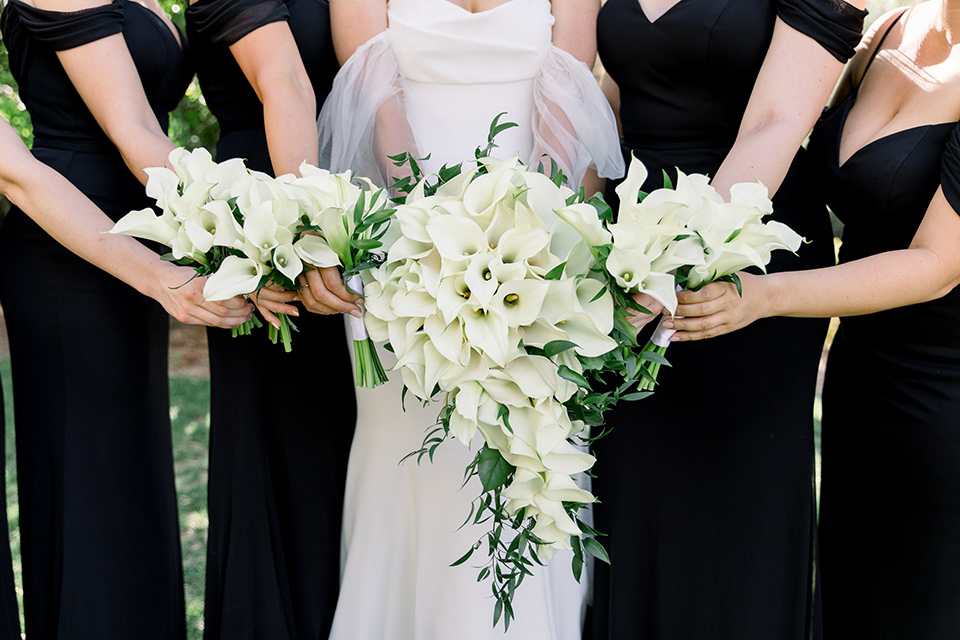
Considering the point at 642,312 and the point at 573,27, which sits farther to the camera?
the point at 573,27

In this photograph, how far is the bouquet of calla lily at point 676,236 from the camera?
1627 millimetres

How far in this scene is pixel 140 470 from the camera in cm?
288

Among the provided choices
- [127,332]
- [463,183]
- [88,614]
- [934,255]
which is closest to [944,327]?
[934,255]

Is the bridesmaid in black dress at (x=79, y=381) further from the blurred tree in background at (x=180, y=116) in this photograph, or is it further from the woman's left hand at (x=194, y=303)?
the blurred tree in background at (x=180, y=116)

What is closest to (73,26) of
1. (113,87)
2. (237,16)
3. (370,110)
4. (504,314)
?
(113,87)

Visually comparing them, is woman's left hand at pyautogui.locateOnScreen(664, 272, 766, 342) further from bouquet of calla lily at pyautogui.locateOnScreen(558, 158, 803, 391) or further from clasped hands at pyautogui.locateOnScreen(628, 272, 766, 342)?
bouquet of calla lily at pyautogui.locateOnScreen(558, 158, 803, 391)

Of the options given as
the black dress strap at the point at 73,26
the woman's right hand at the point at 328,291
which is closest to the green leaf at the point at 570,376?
the woman's right hand at the point at 328,291

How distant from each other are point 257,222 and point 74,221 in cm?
92

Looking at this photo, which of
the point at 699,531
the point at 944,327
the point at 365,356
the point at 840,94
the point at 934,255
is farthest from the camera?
the point at 840,94

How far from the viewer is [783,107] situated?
230cm

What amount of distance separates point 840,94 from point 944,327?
33.9 inches

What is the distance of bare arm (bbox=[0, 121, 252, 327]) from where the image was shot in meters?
2.29

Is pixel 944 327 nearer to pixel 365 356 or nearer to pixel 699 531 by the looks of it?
pixel 699 531

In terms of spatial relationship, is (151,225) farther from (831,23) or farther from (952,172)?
(952,172)
